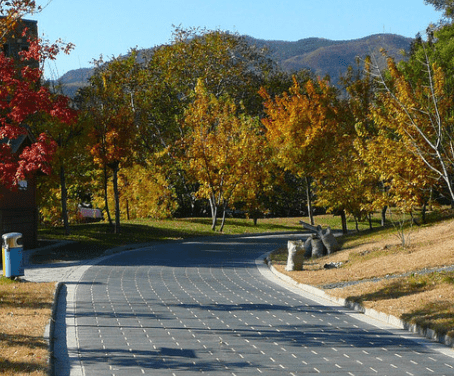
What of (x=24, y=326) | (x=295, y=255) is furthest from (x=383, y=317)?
(x=295, y=255)

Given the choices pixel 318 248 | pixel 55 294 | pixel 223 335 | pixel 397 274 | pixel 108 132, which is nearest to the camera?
pixel 223 335

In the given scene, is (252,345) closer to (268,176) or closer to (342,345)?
(342,345)

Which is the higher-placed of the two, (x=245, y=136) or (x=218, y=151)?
(x=245, y=136)

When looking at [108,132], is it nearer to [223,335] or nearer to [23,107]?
[23,107]

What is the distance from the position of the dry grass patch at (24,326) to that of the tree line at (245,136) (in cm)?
409

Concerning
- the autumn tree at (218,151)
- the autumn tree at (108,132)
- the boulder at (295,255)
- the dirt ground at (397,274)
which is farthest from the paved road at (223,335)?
the autumn tree at (218,151)

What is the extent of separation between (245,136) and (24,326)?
32.0 meters

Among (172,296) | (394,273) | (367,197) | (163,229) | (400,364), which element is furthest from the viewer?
(163,229)

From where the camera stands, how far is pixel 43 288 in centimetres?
1609

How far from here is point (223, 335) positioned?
1063cm

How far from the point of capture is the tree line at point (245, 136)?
86.1ft

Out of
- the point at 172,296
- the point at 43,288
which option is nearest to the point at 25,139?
the point at 43,288

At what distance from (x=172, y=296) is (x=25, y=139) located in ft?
48.2

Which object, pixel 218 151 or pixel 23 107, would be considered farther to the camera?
pixel 218 151
